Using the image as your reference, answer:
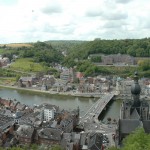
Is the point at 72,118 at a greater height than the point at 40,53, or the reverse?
the point at 40,53

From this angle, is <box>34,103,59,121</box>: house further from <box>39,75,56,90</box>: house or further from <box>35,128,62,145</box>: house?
<box>39,75,56,90</box>: house

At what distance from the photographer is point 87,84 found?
242 feet

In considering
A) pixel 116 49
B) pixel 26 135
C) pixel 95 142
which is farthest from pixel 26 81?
pixel 116 49

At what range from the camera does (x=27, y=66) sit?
343 ft

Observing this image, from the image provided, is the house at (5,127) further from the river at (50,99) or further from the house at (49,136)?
the river at (50,99)

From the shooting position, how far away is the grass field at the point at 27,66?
99956 millimetres

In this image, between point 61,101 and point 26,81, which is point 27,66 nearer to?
point 26,81

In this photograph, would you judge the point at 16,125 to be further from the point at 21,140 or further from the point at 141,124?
the point at 141,124

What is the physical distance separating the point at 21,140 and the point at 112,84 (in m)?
47.1

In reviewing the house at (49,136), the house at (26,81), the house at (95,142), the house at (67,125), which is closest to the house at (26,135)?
the house at (49,136)

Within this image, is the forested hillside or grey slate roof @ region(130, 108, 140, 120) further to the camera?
the forested hillside

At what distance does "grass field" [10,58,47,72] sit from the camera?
328 feet

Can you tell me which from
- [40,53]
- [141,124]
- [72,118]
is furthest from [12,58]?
[141,124]

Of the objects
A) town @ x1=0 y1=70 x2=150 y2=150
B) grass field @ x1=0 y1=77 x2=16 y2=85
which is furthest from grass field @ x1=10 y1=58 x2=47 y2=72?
town @ x1=0 y1=70 x2=150 y2=150
